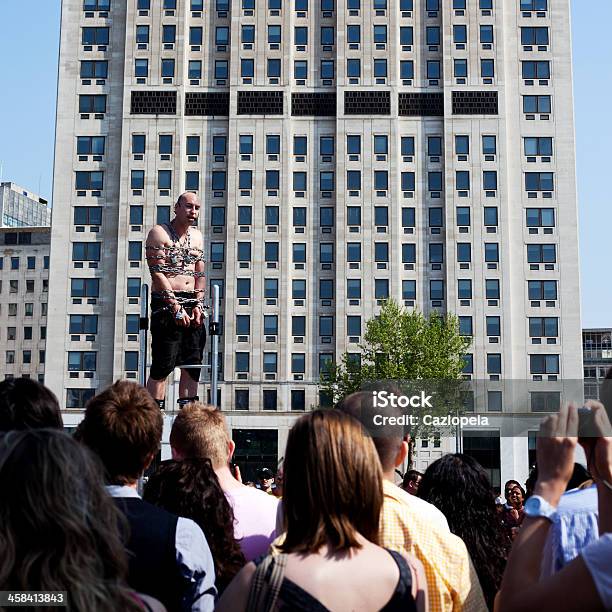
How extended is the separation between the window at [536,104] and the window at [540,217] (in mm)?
6823

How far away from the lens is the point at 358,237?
61719 mm

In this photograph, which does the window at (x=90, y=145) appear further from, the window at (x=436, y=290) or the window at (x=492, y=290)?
the window at (x=492, y=290)

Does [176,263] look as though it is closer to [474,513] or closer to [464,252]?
[474,513]

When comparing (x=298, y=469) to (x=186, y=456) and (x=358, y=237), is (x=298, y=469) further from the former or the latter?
(x=358, y=237)

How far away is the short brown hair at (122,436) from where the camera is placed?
4.48 metres

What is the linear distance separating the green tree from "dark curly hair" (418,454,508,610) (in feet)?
145

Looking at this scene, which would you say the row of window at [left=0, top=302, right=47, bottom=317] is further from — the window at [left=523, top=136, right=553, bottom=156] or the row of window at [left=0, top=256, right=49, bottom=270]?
the window at [left=523, top=136, right=553, bottom=156]

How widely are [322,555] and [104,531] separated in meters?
0.96

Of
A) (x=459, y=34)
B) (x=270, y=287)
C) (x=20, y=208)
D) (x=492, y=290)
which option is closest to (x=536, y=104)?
(x=459, y=34)

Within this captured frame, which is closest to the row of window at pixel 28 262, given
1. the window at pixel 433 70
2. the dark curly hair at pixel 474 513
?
the window at pixel 433 70

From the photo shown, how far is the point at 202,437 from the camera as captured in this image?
5621 mm

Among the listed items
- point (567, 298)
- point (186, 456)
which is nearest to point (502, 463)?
point (567, 298)

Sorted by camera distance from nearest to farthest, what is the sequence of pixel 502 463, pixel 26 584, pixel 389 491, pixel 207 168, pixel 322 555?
1. pixel 26 584
2. pixel 322 555
3. pixel 389 491
4. pixel 502 463
5. pixel 207 168

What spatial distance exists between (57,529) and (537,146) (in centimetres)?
6379
